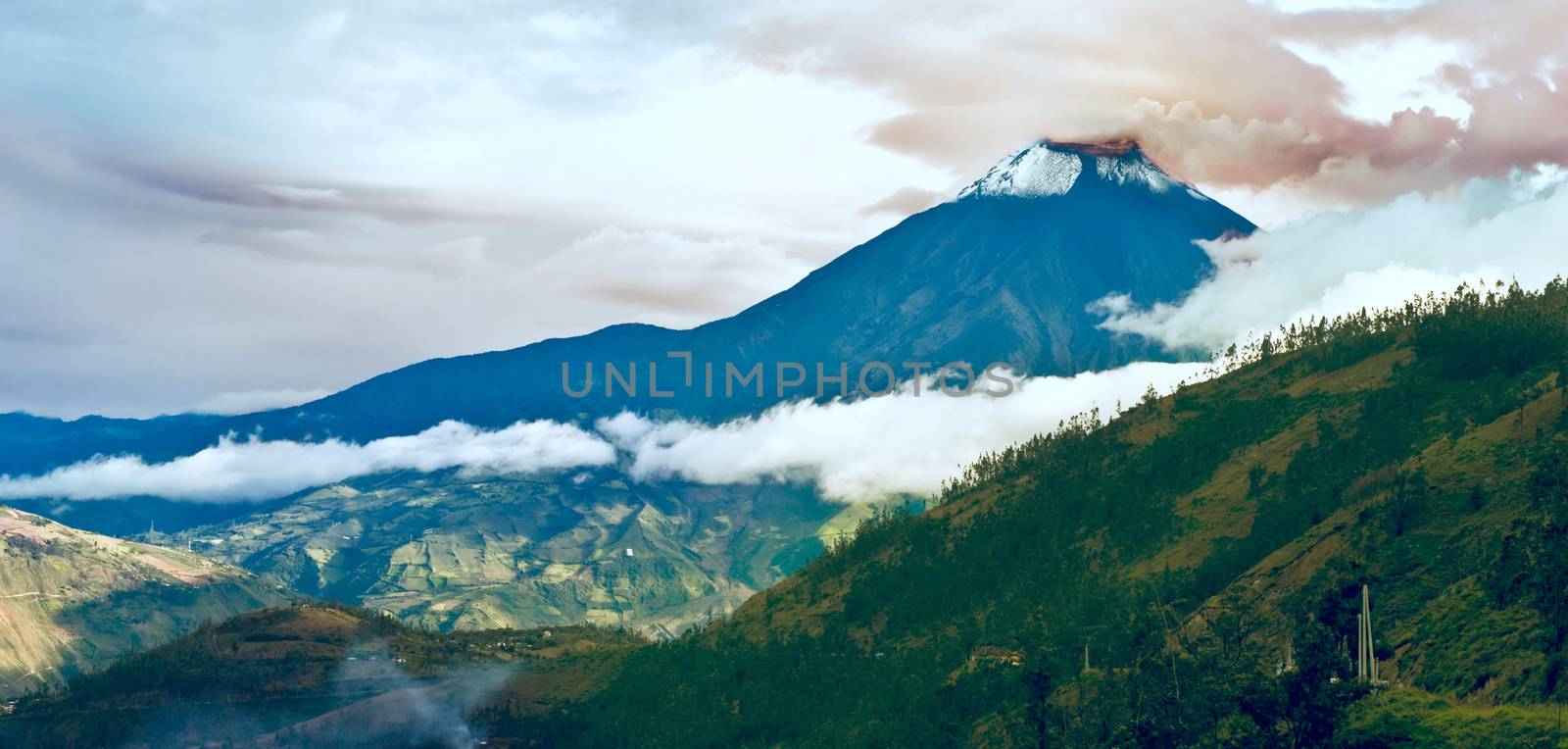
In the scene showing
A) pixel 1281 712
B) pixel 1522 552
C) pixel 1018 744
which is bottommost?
pixel 1018 744

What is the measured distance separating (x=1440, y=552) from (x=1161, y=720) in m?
67.1

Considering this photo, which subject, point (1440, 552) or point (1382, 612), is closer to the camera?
point (1382, 612)

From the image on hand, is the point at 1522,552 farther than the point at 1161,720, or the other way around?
the point at 1522,552

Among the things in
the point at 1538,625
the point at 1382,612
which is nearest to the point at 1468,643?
the point at 1538,625

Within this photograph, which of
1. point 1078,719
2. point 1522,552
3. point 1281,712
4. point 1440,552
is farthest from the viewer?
point 1440,552

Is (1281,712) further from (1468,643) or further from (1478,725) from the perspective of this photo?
(1468,643)

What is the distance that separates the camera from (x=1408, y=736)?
426ft

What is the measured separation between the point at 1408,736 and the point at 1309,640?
38.3ft

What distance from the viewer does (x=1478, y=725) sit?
12775cm

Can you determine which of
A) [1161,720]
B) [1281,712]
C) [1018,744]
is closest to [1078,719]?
[1018,744]

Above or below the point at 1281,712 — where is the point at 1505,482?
above

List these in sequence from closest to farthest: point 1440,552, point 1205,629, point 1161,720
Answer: point 1161,720 < point 1440,552 < point 1205,629

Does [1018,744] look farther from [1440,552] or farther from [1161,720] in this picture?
[1440,552]

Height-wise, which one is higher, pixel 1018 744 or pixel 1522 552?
pixel 1522 552
